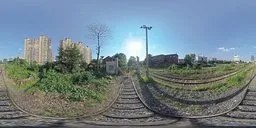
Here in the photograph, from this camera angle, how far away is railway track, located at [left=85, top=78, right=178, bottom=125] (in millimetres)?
10891

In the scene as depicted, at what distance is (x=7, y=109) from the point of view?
13477 mm

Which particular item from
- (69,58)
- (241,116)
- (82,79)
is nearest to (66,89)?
(82,79)

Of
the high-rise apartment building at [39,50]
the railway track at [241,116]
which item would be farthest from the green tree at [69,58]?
Result: the railway track at [241,116]

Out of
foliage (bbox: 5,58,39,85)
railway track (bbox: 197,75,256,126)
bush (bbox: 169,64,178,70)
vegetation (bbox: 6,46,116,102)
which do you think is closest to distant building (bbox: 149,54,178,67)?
bush (bbox: 169,64,178,70)

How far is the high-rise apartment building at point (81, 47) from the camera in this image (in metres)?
24.1

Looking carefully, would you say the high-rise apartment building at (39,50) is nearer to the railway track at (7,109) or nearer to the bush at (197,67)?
the railway track at (7,109)

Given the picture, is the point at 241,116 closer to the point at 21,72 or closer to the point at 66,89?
the point at 66,89

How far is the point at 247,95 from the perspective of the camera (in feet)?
46.1

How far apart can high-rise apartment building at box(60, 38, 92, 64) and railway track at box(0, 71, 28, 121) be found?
26.1 feet

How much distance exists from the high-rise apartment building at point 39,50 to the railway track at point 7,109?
7281 mm

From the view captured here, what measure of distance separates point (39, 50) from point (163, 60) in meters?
15.6

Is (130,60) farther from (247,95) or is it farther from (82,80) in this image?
(247,95)

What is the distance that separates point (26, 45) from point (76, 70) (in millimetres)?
4207

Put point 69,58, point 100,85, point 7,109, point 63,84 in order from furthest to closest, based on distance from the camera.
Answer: point 69,58, point 100,85, point 63,84, point 7,109
